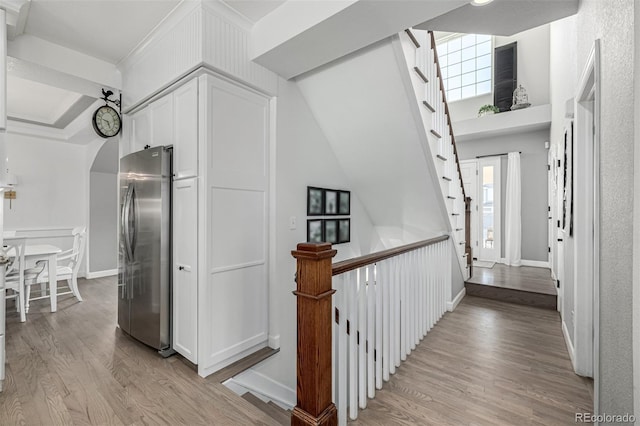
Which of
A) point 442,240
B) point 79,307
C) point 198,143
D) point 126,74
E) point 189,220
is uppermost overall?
point 126,74

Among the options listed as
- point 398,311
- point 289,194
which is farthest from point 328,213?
point 398,311

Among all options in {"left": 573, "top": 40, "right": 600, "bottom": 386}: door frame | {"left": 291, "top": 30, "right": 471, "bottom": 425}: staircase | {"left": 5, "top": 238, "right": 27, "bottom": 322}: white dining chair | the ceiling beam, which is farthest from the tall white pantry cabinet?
{"left": 573, "top": 40, "right": 600, "bottom": 386}: door frame

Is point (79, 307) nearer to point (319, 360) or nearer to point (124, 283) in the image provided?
point (124, 283)

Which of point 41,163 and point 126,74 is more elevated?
point 126,74

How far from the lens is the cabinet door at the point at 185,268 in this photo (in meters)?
2.26

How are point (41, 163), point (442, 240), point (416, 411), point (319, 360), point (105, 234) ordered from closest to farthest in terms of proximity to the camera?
point (319, 360) < point (416, 411) < point (442, 240) < point (41, 163) < point (105, 234)

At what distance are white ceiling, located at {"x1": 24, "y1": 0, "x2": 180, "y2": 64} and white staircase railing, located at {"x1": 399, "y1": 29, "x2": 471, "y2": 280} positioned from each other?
1894 millimetres

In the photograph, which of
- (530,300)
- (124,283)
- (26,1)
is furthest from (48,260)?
(530,300)

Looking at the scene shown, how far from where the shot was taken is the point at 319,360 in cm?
147

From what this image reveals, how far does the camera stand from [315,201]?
320 cm

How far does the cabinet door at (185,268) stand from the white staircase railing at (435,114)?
2.02 metres

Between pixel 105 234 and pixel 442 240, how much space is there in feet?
19.7

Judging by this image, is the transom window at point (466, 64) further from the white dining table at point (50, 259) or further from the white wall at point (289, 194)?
the white dining table at point (50, 259)

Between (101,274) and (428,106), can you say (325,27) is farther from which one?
(101,274)
